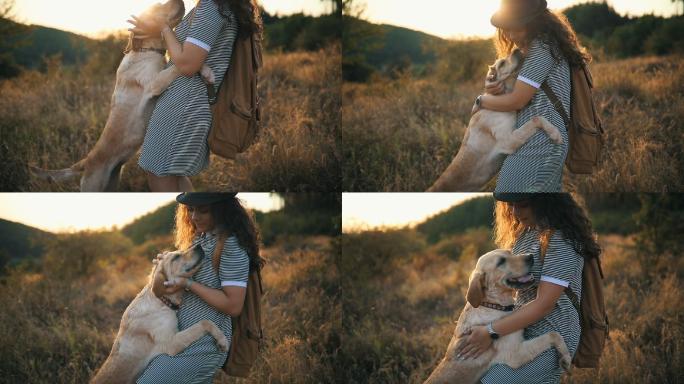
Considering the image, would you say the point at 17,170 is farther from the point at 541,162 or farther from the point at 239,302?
the point at 541,162

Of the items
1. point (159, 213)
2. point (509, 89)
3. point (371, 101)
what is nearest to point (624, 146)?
point (371, 101)

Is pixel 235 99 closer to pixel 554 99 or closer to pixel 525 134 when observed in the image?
pixel 525 134

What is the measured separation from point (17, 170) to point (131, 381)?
267 centimetres

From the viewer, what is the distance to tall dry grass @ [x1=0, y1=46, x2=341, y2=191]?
8.14 metres

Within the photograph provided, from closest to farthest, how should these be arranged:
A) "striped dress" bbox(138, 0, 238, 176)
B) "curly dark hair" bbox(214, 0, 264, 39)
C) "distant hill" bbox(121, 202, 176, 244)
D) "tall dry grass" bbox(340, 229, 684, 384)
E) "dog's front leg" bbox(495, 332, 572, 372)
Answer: "dog's front leg" bbox(495, 332, 572, 372)
"curly dark hair" bbox(214, 0, 264, 39)
"striped dress" bbox(138, 0, 238, 176)
"tall dry grass" bbox(340, 229, 684, 384)
"distant hill" bbox(121, 202, 176, 244)

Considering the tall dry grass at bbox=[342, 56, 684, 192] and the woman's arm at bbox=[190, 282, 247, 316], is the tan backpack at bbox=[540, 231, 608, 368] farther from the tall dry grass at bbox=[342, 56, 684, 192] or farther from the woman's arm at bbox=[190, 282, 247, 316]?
the tall dry grass at bbox=[342, 56, 684, 192]

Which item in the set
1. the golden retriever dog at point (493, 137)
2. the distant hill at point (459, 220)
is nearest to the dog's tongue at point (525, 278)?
the golden retriever dog at point (493, 137)

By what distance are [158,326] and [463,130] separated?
3.54 meters

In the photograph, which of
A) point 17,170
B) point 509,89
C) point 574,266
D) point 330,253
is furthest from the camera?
point 330,253

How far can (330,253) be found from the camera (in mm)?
8656

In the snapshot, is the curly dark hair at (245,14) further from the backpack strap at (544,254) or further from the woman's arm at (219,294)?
the backpack strap at (544,254)

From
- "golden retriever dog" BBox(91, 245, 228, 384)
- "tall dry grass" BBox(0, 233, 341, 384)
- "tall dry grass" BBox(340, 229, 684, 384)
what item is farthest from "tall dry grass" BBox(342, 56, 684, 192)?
"golden retriever dog" BBox(91, 245, 228, 384)

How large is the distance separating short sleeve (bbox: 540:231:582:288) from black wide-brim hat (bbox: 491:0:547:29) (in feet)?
3.65

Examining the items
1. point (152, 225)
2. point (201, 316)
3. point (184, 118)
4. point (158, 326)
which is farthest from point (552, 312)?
point (152, 225)
